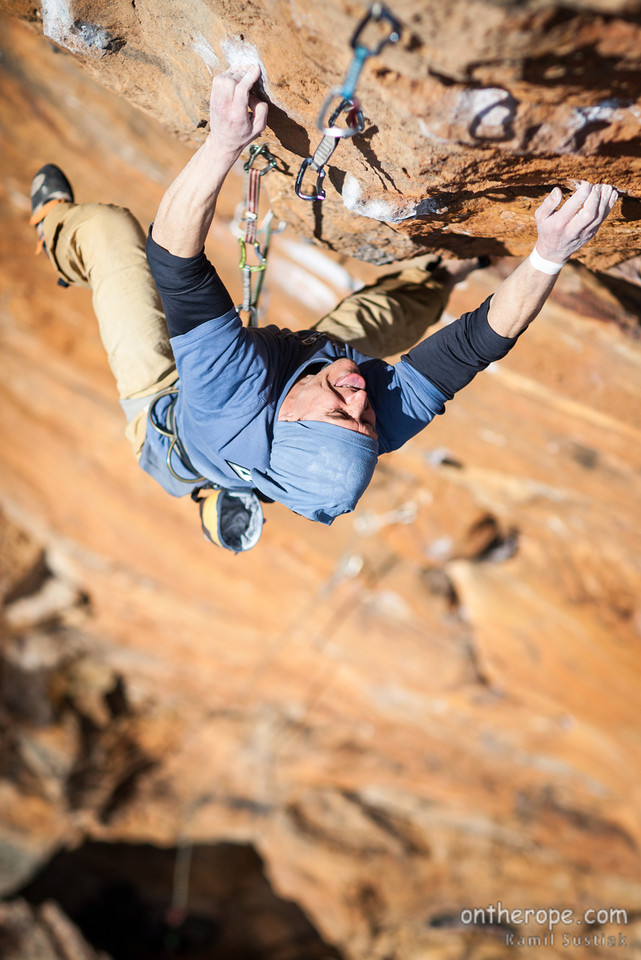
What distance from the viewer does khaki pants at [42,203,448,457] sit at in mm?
1998

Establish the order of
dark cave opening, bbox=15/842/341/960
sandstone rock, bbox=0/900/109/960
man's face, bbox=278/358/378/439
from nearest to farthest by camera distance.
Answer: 1. man's face, bbox=278/358/378/439
2. sandstone rock, bbox=0/900/109/960
3. dark cave opening, bbox=15/842/341/960

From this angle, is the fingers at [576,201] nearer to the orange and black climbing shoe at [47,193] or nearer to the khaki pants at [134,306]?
the khaki pants at [134,306]

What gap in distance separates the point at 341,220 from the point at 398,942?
21.1 feet

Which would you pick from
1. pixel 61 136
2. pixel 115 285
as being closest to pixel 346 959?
pixel 115 285

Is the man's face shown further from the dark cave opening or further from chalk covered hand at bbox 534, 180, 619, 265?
the dark cave opening

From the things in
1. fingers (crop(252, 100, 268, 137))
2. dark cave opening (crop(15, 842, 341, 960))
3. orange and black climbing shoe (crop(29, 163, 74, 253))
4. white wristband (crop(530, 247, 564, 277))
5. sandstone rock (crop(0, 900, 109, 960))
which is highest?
fingers (crop(252, 100, 268, 137))

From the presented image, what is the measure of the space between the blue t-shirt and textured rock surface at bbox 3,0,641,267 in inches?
14.5

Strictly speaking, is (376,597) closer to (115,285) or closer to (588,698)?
(588,698)

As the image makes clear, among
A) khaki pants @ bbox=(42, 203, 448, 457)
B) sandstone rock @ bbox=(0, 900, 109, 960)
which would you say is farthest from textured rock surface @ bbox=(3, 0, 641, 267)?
sandstone rock @ bbox=(0, 900, 109, 960)

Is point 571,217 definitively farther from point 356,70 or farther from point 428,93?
point 356,70

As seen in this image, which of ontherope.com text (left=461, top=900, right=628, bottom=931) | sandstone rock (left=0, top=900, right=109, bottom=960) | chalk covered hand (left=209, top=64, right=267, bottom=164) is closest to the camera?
chalk covered hand (left=209, top=64, right=267, bottom=164)

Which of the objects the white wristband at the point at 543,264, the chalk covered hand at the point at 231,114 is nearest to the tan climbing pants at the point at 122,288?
the chalk covered hand at the point at 231,114

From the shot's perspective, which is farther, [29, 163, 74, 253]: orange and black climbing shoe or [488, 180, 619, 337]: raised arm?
[29, 163, 74, 253]: orange and black climbing shoe

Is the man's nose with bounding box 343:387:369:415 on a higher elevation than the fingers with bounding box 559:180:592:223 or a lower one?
lower
